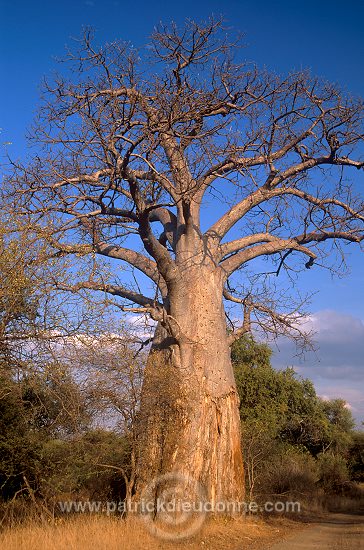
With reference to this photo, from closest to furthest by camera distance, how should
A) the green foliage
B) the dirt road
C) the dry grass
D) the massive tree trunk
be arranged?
1. the dry grass
2. the dirt road
3. the massive tree trunk
4. the green foliage

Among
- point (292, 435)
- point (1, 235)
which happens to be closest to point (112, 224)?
point (1, 235)

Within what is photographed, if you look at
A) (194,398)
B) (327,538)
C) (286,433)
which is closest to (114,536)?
(194,398)

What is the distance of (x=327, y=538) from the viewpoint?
7.70 metres

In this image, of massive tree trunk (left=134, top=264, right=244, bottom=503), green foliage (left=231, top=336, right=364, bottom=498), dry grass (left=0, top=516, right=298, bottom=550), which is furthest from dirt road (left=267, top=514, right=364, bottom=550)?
green foliage (left=231, top=336, right=364, bottom=498)

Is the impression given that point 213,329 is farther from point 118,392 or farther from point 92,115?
point 92,115

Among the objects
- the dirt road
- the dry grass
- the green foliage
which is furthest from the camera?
the green foliage

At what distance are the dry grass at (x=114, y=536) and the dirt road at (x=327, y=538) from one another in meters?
0.29

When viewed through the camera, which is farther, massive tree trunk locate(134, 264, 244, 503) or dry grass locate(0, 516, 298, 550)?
massive tree trunk locate(134, 264, 244, 503)

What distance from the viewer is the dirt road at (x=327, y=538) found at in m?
6.73

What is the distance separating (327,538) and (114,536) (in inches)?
132

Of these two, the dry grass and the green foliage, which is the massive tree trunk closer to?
the dry grass

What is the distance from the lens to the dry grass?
5.12 m

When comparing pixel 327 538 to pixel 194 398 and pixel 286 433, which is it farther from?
pixel 286 433

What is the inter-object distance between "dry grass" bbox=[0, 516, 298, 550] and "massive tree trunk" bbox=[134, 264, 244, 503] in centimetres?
44
